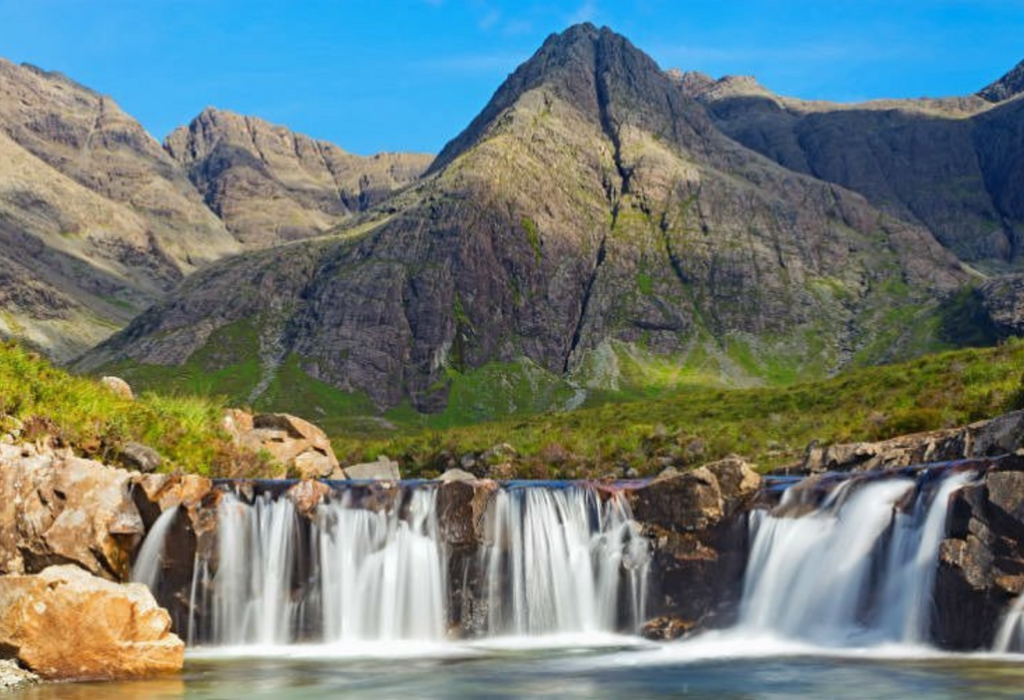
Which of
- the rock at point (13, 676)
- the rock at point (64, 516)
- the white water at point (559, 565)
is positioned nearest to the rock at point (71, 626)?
the rock at point (13, 676)

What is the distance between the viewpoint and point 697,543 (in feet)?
133

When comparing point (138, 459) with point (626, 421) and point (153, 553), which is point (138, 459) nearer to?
point (153, 553)

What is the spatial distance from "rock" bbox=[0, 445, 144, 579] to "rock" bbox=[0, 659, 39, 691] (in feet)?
29.5

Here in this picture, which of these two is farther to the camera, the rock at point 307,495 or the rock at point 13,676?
the rock at point 307,495

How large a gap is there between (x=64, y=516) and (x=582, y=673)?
19.9 m

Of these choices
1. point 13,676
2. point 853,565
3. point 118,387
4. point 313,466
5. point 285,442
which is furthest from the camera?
point 285,442

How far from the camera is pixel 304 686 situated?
103 feet

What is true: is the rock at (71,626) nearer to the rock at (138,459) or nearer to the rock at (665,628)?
the rock at (138,459)

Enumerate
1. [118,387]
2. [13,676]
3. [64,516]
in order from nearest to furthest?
[13,676] → [64,516] → [118,387]

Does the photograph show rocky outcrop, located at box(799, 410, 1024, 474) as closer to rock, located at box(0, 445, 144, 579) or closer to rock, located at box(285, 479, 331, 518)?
rock, located at box(285, 479, 331, 518)

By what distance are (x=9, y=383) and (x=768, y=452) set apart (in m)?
61.9

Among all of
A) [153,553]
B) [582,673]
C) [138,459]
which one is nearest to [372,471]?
[138,459]

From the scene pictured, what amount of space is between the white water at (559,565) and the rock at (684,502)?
0.98m

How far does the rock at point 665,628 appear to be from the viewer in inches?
1555
